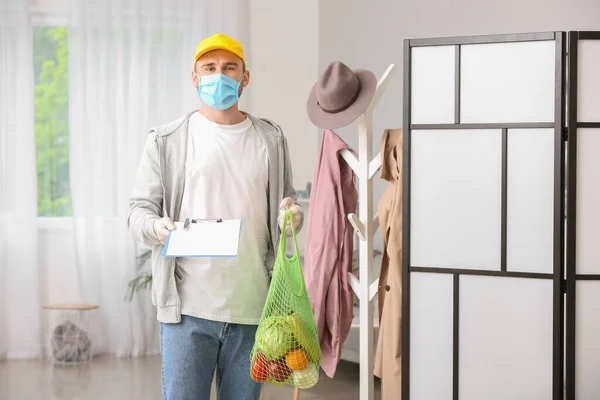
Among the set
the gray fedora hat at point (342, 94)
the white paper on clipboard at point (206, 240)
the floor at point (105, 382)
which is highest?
the gray fedora hat at point (342, 94)

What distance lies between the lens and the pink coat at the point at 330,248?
325cm

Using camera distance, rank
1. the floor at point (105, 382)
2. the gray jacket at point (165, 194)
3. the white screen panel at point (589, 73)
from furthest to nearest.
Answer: the floor at point (105, 382), the white screen panel at point (589, 73), the gray jacket at point (165, 194)

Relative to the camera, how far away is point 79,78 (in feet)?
17.3

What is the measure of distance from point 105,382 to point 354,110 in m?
2.53

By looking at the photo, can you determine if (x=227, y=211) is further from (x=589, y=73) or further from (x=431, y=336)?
(x=589, y=73)

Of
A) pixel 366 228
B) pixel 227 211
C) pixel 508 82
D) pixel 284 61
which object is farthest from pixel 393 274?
pixel 284 61

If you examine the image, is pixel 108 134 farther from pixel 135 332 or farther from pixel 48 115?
pixel 135 332

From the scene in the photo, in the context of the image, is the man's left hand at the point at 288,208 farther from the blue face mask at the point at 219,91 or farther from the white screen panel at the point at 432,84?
the white screen panel at the point at 432,84

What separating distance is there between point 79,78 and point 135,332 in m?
1.84

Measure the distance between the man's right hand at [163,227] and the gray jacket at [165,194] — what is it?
21mm

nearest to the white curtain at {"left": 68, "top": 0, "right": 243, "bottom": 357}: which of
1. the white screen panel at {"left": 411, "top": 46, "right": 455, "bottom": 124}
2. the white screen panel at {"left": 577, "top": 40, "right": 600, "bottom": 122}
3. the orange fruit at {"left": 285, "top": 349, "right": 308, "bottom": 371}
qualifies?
the white screen panel at {"left": 411, "top": 46, "right": 455, "bottom": 124}

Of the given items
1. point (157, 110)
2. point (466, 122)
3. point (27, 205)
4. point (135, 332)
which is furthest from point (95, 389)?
point (466, 122)

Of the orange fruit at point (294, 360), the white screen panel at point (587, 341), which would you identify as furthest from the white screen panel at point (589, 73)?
the orange fruit at point (294, 360)

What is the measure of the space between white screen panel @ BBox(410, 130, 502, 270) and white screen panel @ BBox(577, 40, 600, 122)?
32cm
